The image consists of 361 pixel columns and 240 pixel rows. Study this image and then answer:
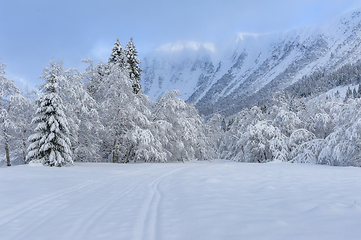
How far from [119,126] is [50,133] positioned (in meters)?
6.73

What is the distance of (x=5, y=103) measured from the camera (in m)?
15.5

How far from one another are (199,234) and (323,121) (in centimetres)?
1859

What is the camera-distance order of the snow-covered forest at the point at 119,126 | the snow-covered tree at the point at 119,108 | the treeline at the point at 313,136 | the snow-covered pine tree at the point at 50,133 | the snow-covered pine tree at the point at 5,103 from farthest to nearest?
the snow-covered tree at the point at 119,108 → the snow-covered pine tree at the point at 5,103 → the snow-covered forest at the point at 119,126 → the snow-covered pine tree at the point at 50,133 → the treeline at the point at 313,136

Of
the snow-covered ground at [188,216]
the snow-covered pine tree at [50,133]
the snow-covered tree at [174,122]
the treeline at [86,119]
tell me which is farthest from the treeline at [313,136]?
the snow-covered pine tree at [50,133]

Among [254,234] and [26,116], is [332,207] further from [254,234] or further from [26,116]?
[26,116]

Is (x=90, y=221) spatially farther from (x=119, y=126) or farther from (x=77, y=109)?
(x=119, y=126)

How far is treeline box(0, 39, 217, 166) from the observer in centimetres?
1262

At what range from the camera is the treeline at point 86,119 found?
41.4ft

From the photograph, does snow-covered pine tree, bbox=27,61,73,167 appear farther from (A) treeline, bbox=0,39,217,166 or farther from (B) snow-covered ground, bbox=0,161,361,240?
(B) snow-covered ground, bbox=0,161,361,240

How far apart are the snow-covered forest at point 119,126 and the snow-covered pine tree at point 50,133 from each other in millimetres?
52

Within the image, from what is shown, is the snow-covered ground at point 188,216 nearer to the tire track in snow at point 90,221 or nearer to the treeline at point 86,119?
the tire track in snow at point 90,221

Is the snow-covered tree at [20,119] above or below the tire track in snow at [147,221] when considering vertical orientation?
above

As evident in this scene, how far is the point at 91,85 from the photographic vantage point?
21.4m

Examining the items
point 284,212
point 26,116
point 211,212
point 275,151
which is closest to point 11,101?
point 26,116
